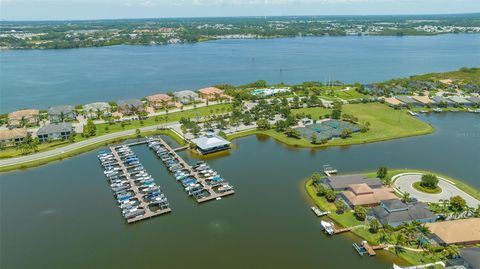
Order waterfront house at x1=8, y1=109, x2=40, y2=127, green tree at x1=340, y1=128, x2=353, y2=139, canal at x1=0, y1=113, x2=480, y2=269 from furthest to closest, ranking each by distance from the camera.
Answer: waterfront house at x1=8, y1=109, x2=40, y2=127, green tree at x1=340, y1=128, x2=353, y2=139, canal at x1=0, y1=113, x2=480, y2=269

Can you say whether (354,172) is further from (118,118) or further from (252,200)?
(118,118)

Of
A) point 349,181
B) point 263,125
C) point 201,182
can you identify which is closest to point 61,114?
point 263,125

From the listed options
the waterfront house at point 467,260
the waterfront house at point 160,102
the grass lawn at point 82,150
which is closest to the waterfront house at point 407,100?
the grass lawn at point 82,150

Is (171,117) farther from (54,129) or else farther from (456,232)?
(456,232)

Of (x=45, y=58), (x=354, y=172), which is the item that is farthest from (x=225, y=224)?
(x=45, y=58)

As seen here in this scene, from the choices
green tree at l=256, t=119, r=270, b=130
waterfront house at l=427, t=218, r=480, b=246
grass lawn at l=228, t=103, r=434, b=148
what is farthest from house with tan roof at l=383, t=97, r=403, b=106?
waterfront house at l=427, t=218, r=480, b=246

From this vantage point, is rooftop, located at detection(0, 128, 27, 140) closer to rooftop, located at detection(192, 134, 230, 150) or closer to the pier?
the pier
